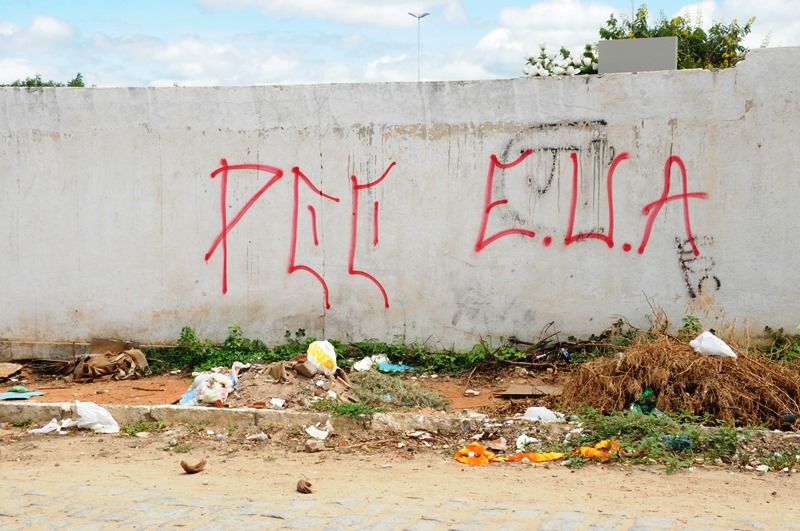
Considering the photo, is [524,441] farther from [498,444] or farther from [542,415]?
[542,415]

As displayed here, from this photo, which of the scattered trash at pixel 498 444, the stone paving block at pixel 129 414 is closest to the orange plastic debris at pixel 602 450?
the scattered trash at pixel 498 444

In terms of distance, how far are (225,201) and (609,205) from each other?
3637 mm

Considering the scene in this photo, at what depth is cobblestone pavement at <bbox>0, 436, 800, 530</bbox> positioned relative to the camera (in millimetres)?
4344

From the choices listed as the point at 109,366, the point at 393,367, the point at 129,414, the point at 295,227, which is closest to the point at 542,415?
the point at 393,367

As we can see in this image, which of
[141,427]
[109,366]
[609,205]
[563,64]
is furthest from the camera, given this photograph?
[563,64]

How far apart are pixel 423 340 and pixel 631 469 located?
3547 millimetres

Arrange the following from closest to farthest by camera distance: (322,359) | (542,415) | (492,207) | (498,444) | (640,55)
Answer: (498,444) → (542,415) → (322,359) → (492,207) → (640,55)

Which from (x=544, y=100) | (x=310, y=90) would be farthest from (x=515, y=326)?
(x=310, y=90)

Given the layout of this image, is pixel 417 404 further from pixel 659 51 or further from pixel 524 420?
pixel 659 51

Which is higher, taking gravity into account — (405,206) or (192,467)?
(405,206)

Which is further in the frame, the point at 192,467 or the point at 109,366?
the point at 109,366

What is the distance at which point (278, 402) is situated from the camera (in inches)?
267

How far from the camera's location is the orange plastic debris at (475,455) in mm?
5547

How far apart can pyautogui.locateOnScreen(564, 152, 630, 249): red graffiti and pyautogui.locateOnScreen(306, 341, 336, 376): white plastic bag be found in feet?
8.06
